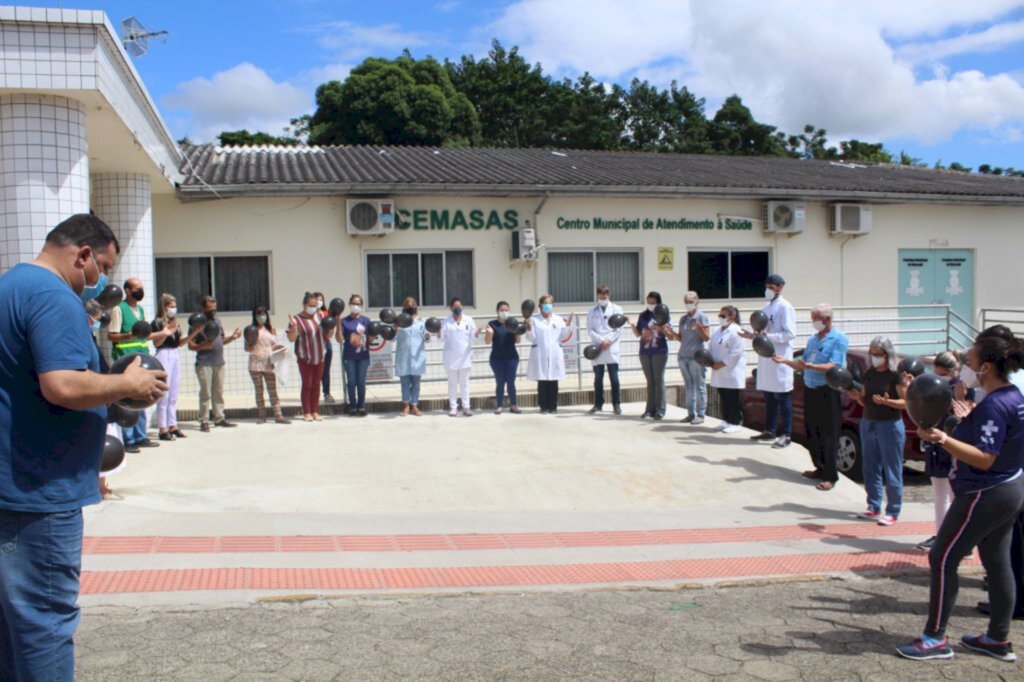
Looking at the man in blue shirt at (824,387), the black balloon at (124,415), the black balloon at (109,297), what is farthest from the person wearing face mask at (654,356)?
the black balloon at (124,415)

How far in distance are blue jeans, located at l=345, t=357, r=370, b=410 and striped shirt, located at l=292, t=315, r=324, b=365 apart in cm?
57

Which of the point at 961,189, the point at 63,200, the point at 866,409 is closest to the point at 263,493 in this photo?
the point at 63,200

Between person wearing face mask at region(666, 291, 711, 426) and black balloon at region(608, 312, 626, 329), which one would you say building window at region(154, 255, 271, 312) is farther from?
person wearing face mask at region(666, 291, 711, 426)

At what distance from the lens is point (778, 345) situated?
444 inches

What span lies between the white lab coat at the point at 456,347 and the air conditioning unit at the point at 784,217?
8.03 meters

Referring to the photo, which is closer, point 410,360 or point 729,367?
point 729,367

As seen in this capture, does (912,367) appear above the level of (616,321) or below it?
below

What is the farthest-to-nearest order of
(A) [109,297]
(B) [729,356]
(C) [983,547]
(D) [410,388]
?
(D) [410,388] → (B) [729,356] → (A) [109,297] → (C) [983,547]

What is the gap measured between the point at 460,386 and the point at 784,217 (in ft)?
28.6

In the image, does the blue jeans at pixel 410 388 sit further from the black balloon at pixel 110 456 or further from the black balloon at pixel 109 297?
the black balloon at pixel 110 456

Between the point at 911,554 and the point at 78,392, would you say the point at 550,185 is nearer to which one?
the point at 911,554

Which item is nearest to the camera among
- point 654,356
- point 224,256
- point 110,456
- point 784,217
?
point 110,456

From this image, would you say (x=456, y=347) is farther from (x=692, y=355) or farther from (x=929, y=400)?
(x=929, y=400)

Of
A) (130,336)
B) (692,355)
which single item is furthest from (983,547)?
(130,336)
